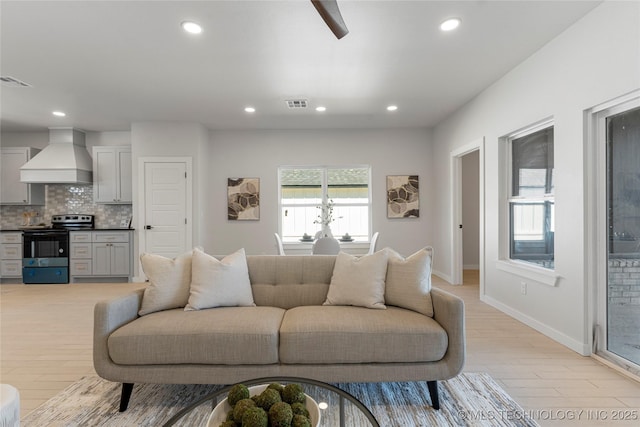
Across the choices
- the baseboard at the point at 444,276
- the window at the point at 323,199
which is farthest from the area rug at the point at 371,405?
the window at the point at 323,199

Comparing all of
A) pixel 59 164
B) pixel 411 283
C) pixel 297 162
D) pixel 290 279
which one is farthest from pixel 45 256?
pixel 411 283

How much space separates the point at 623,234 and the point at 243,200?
502cm

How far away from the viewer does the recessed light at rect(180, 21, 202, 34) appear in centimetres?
257

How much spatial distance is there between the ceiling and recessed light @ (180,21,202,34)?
0.05 metres

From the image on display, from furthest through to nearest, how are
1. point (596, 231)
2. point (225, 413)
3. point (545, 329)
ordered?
1. point (545, 329)
2. point (596, 231)
3. point (225, 413)

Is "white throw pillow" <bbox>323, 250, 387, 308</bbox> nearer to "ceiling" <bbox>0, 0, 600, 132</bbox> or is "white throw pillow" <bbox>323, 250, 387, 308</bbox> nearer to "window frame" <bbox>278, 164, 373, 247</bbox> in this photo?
"ceiling" <bbox>0, 0, 600, 132</bbox>

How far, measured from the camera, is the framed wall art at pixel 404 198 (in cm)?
588

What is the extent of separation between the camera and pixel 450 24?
2.59 meters

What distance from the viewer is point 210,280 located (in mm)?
2184

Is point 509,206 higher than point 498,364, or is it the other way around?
point 509,206

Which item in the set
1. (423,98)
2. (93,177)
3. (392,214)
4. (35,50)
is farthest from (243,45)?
(93,177)

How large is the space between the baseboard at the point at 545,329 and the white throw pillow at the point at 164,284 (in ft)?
9.80

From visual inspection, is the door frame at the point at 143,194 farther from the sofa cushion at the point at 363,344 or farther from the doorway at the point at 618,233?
the doorway at the point at 618,233

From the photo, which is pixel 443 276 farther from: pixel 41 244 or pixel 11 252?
pixel 11 252
